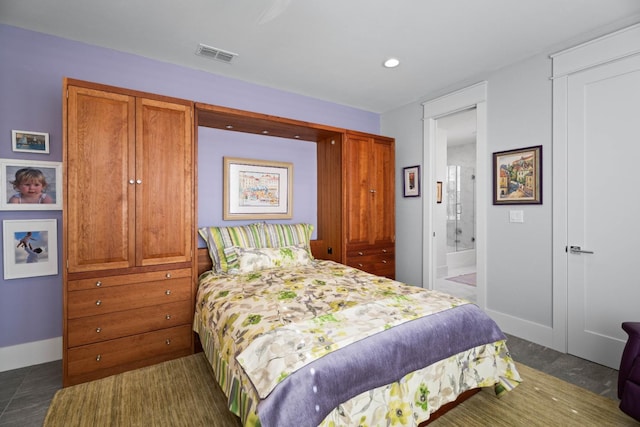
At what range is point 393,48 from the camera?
2.73 metres

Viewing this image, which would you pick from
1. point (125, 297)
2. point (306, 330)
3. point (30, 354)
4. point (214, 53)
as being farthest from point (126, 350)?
point (214, 53)

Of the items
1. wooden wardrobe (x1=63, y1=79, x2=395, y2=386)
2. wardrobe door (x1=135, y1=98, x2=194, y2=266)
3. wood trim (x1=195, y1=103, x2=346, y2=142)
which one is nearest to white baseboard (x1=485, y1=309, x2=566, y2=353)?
wood trim (x1=195, y1=103, x2=346, y2=142)

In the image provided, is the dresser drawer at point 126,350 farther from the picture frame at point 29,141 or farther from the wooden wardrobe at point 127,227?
the picture frame at point 29,141

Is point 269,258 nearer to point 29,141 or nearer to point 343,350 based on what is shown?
point 343,350

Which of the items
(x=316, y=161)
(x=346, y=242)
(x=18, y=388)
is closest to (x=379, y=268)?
(x=346, y=242)

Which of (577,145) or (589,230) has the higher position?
(577,145)

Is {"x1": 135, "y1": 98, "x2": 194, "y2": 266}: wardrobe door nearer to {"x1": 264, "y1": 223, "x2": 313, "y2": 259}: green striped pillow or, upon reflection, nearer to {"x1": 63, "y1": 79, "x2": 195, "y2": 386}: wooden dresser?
{"x1": 63, "y1": 79, "x2": 195, "y2": 386}: wooden dresser

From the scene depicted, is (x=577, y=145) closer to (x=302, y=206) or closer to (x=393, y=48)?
(x=393, y=48)

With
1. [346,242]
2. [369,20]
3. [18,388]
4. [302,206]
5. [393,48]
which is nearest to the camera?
[18,388]

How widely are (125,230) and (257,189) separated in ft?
4.88

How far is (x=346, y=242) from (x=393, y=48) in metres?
2.09

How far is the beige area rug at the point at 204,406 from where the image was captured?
182cm

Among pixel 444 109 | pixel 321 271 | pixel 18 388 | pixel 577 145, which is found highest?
pixel 444 109

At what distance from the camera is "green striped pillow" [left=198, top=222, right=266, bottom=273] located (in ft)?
9.53
